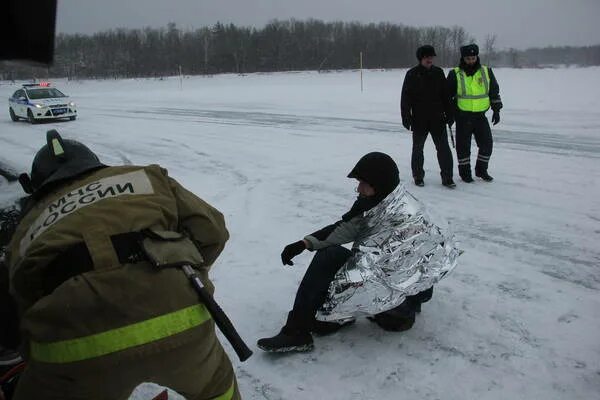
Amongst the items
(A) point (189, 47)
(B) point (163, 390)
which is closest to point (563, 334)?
(B) point (163, 390)

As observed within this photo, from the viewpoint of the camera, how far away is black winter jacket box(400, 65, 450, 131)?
A: 6652 millimetres

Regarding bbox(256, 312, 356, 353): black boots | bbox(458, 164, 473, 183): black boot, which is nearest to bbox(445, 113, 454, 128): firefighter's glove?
bbox(458, 164, 473, 183): black boot

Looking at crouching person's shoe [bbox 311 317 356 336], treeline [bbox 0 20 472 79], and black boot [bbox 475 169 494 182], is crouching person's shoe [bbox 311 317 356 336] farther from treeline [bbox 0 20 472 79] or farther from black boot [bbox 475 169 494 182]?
treeline [bbox 0 20 472 79]

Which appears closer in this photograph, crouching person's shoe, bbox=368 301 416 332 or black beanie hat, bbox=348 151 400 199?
black beanie hat, bbox=348 151 400 199

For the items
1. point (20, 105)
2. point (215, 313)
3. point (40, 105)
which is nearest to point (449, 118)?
point (215, 313)

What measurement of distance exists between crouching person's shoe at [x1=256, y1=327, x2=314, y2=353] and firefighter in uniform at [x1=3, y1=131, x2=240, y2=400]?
1215mm

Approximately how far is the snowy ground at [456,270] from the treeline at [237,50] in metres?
67.1

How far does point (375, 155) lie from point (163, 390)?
5.83ft

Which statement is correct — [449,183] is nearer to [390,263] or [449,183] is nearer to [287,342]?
[390,263]

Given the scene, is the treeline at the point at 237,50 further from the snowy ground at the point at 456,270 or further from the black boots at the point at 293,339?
the black boots at the point at 293,339

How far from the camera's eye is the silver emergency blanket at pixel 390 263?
2975 millimetres

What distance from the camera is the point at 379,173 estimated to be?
3.04m

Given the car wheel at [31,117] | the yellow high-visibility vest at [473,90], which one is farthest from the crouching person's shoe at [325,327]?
the car wheel at [31,117]

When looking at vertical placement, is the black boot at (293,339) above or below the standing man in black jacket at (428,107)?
below
